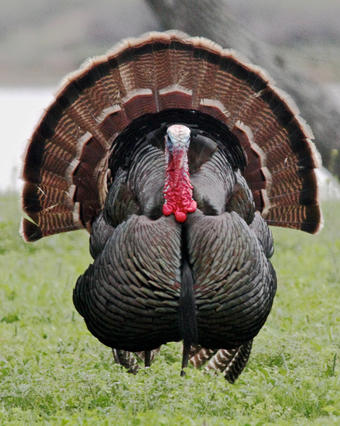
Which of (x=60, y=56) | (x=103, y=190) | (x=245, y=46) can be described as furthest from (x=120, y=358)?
(x=60, y=56)

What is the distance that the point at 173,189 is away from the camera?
4590 millimetres

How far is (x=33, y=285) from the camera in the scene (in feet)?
23.0

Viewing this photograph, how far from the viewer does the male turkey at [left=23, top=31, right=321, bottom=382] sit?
4465 millimetres

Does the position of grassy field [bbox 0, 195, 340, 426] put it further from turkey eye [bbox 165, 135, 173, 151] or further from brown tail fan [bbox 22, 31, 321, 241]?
turkey eye [bbox 165, 135, 173, 151]

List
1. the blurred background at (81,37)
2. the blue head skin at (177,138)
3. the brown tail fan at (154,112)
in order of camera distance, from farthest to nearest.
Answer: the blurred background at (81,37)
the brown tail fan at (154,112)
the blue head skin at (177,138)

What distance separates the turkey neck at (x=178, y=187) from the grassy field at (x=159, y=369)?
735mm

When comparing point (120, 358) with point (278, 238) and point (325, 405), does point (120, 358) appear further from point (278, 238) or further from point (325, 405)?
point (278, 238)

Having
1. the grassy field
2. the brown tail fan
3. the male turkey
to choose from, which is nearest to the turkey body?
the male turkey

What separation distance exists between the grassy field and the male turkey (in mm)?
231

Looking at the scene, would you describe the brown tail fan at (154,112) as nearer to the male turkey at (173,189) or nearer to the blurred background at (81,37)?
the male turkey at (173,189)

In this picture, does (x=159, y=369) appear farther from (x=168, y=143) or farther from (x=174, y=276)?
(x=168, y=143)

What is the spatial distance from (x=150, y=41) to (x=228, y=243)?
1311mm

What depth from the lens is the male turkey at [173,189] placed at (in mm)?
4465

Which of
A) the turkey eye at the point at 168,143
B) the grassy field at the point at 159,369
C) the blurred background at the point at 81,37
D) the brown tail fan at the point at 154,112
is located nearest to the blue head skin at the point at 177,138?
the turkey eye at the point at 168,143
